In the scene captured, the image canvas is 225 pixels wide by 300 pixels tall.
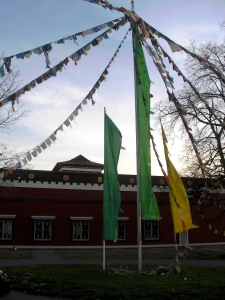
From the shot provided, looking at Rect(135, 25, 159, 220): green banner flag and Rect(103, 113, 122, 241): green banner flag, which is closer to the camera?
Rect(135, 25, 159, 220): green banner flag

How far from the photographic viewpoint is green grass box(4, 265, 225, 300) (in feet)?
27.5

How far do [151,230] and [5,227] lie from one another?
10.3 metres

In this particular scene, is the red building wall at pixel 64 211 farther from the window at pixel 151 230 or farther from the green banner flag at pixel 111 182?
the green banner flag at pixel 111 182

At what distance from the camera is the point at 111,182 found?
12914mm

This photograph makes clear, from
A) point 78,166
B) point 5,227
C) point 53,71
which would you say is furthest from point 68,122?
point 78,166

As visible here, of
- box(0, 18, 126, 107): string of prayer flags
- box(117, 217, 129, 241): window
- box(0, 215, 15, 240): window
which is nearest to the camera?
box(0, 18, 126, 107): string of prayer flags

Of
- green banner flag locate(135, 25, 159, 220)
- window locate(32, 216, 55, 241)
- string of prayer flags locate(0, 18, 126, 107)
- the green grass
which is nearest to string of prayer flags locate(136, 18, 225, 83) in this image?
Answer: green banner flag locate(135, 25, 159, 220)

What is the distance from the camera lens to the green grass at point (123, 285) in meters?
8.38

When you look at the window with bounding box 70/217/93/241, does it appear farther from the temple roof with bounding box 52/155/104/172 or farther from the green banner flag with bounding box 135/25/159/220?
the green banner flag with bounding box 135/25/159/220

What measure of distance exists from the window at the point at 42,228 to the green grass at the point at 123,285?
15.5 meters

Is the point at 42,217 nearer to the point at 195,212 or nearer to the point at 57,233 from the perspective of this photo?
the point at 57,233

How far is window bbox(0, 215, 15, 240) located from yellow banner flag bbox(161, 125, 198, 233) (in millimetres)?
17554

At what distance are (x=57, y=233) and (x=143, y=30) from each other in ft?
62.7

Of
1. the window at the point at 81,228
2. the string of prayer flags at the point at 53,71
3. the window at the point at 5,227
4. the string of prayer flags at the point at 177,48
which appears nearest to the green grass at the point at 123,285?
the string of prayer flags at the point at 53,71
